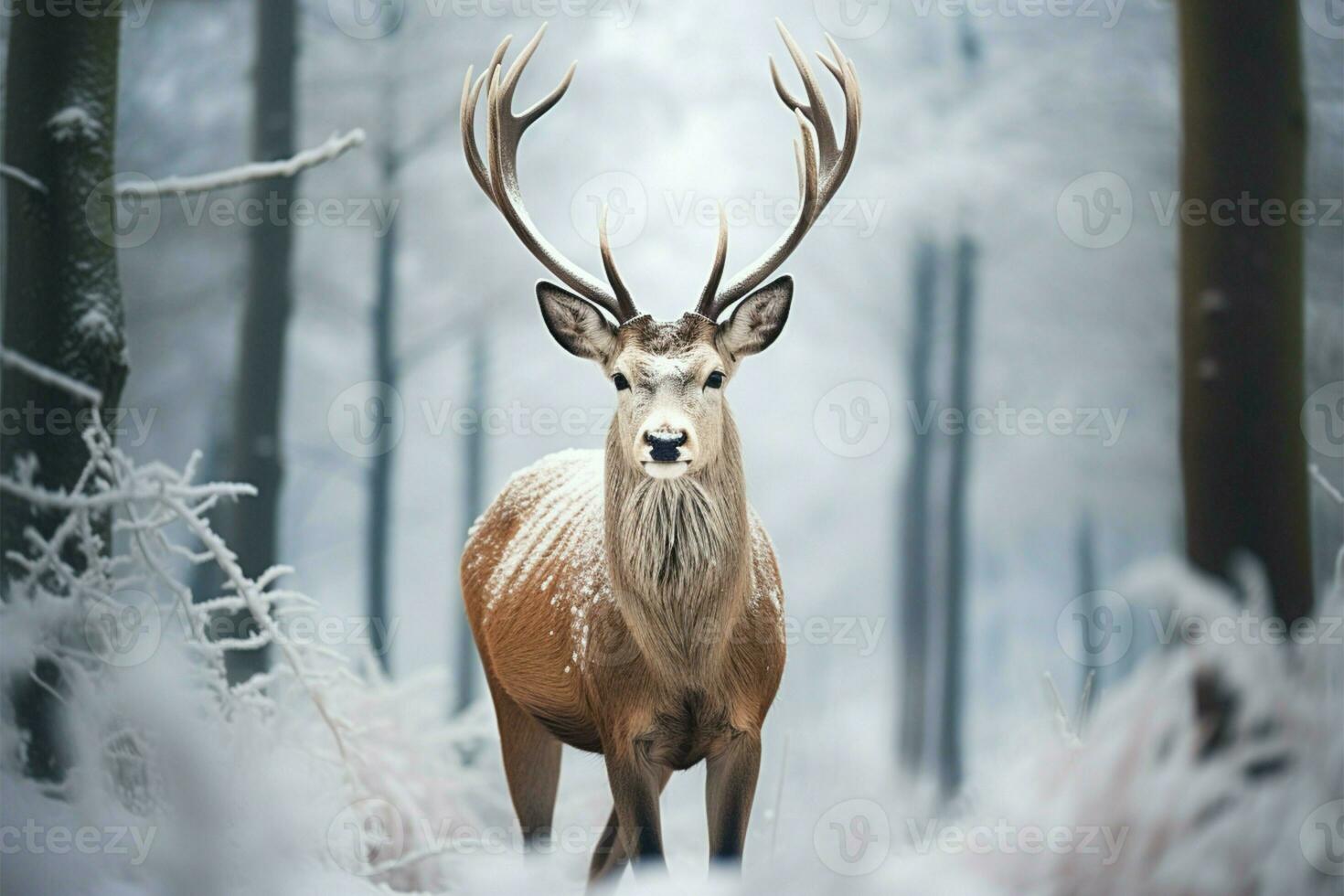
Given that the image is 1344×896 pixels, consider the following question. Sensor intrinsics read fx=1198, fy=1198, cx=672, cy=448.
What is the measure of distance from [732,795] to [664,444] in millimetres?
903

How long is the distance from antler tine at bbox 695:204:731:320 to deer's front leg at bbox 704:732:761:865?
3.52ft

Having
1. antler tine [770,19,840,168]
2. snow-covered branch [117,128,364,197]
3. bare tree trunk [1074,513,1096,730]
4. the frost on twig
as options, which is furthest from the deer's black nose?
bare tree trunk [1074,513,1096,730]

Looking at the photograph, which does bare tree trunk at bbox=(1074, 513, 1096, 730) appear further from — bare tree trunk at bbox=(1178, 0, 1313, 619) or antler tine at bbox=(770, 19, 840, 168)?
bare tree trunk at bbox=(1178, 0, 1313, 619)

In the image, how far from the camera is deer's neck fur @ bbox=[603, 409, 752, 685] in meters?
2.94

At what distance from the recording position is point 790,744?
561 cm

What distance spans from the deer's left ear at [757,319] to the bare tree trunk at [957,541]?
3.48 metres

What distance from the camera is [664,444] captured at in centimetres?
272

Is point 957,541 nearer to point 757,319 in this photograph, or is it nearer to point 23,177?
point 757,319

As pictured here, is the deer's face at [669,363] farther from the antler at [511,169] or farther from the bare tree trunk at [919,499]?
the bare tree trunk at [919,499]

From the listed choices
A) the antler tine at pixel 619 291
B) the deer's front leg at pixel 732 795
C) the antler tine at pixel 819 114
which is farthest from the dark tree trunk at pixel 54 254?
the antler tine at pixel 819 114

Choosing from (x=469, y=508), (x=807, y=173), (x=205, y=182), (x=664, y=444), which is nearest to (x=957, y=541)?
(x=469, y=508)

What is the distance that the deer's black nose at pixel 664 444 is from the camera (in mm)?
2719

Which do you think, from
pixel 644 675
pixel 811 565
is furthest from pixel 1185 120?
pixel 811 565

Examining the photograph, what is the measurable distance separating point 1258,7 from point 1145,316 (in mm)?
3666
